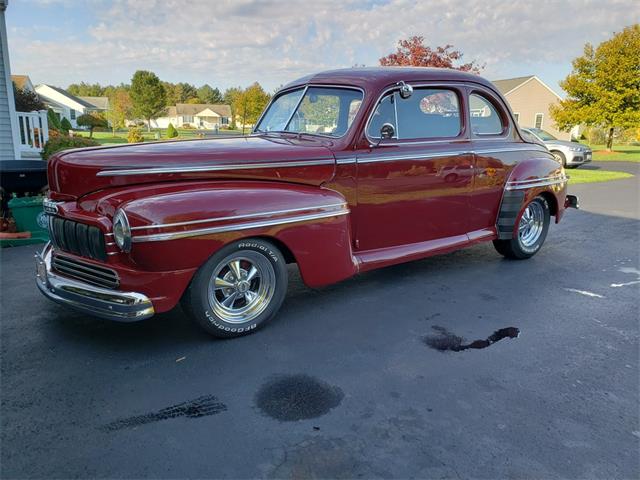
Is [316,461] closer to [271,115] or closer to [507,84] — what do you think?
[271,115]

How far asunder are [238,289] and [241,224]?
526 millimetres

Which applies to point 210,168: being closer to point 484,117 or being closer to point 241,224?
point 241,224

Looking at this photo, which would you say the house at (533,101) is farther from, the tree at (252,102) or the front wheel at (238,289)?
the front wheel at (238,289)

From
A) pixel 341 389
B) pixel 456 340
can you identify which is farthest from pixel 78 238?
pixel 456 340

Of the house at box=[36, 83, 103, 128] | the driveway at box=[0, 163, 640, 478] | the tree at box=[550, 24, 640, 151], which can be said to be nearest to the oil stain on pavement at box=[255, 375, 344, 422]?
the driveway at box=[0, 163, 640, 478]

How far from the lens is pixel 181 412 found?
265cm

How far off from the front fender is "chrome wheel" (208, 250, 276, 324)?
0.61 ft

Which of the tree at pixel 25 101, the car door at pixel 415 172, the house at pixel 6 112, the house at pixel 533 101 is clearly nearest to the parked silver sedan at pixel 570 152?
the car door at pixel 415 172

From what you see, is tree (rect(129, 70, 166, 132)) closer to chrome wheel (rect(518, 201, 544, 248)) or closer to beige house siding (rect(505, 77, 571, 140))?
beige house siding (rect(505, 77, 571, 140))

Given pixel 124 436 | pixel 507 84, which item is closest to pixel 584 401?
pixel 124 436

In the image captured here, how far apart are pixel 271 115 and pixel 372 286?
205cm

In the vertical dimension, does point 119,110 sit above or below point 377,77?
above

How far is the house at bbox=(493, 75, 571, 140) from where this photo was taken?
132 feet

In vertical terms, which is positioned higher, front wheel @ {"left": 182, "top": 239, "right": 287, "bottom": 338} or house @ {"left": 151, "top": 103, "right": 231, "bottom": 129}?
house @ {"left": 151, "top": 103, "right": 231, "bottom": 129}
